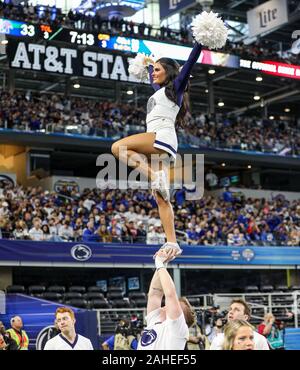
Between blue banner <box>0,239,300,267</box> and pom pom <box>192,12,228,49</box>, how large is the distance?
12071 millimetres

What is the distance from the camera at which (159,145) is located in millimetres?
5602

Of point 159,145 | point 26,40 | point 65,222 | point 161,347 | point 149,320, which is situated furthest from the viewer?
point 26,40

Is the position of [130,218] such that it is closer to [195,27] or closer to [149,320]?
[195,27]

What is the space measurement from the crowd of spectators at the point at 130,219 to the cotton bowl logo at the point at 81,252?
0.24 m

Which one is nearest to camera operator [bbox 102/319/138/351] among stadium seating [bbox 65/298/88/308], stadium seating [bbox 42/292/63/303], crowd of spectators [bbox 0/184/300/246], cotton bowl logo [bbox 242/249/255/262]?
stadium seating [bbox 65/298/88/308]

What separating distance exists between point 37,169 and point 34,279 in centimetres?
768

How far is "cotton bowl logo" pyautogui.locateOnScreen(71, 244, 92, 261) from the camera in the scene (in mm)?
17891

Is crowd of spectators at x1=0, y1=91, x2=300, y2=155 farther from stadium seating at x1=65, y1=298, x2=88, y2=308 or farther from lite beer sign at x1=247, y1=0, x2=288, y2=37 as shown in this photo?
stadium seating at x1=65, y1=298, x2=88, y2=308

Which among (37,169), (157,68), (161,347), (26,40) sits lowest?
(161,347)

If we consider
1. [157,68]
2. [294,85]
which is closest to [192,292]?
[294,85]

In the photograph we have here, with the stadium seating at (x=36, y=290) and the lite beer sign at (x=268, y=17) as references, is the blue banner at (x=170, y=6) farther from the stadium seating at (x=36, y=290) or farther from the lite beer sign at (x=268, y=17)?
the stadium seating at (x=36, y=290)

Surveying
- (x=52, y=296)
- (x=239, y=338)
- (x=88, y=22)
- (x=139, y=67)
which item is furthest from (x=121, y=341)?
(x=88, y=22)

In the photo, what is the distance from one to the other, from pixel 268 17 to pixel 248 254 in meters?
10.9

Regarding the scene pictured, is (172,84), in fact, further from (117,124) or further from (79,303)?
(117,124)
